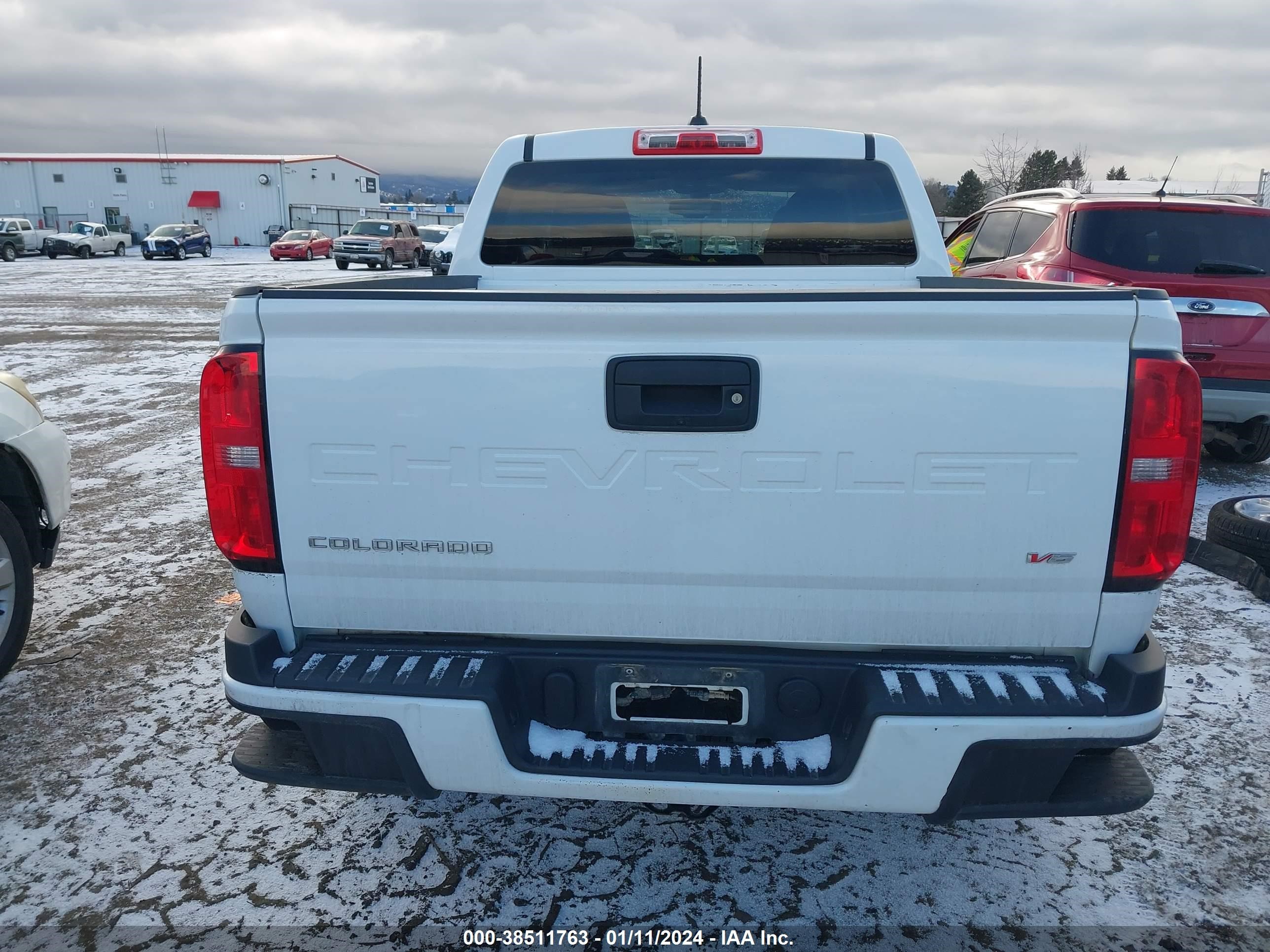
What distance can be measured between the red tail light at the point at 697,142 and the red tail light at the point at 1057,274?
11.7ft

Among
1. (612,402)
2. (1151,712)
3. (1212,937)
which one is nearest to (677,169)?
(612,402)

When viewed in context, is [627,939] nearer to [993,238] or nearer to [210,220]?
[993,238]

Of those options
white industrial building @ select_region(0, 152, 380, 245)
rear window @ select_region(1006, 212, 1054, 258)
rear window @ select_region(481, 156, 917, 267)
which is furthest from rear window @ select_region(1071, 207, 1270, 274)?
white industrial building @ select_region(0, 152, 380, 245)

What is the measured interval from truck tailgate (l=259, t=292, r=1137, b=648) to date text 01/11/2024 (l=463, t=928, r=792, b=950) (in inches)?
34.4

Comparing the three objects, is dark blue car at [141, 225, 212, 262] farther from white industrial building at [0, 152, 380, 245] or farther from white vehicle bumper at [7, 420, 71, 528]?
white vehicle bumper at [7, 420, 71, 528]

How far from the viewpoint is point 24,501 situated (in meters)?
3.89

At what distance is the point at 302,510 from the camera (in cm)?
221

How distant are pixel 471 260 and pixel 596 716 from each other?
2.17 meters

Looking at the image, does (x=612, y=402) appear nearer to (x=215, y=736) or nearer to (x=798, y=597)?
(x=798, y=597)

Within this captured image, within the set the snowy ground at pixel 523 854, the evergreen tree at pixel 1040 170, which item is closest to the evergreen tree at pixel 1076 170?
the evergreen tree at pixel 1040 170

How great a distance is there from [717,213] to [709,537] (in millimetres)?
1976

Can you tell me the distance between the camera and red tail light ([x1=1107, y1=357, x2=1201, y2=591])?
201 cm

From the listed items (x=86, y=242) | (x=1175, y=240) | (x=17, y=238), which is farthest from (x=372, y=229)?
(x=1175, y=240)

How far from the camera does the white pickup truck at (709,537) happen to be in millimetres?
2033
